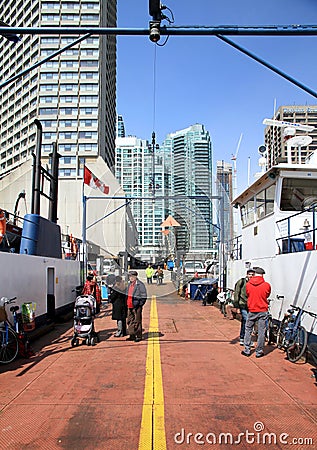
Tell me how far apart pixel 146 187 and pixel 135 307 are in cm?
303

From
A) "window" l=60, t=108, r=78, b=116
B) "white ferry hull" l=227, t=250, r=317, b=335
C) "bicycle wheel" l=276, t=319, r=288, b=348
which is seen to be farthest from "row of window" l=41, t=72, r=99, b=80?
"bicycle wheel" l=276, t=319, r=288, b=348

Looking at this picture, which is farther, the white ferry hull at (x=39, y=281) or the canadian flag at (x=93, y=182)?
the canadian flag at (x=93, y=182)

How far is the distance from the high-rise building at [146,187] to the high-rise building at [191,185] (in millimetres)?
350

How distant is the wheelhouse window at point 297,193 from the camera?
10.6m

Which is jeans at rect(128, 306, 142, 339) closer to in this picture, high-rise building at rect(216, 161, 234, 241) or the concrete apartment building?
high-rise building at rect(216, 161, 234, 241)

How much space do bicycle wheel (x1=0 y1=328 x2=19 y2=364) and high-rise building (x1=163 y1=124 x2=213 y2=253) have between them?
143 inches

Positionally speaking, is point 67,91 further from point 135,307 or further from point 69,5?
point 135,307

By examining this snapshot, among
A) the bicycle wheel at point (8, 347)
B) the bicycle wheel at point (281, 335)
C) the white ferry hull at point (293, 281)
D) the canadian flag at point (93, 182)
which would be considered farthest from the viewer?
the canadian flag at point (93, 182)

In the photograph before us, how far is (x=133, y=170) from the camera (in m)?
11.0

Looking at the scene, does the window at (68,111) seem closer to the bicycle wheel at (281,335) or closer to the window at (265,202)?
the window at (265,202)

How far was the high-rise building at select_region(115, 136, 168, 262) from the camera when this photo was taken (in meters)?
8.09

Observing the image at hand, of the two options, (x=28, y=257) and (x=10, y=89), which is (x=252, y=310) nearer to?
(x=28, y=257)

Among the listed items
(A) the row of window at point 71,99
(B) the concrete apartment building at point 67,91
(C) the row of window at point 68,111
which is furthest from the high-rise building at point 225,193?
(A) the row of window at point 71,99

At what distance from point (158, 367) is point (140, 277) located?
3.54 meters
